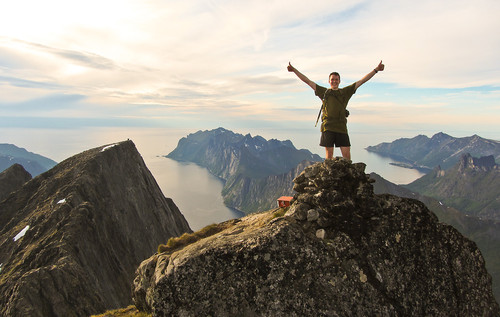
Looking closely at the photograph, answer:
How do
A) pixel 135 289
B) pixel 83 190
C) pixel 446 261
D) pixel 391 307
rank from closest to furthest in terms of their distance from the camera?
pixel 391 307 < pixel 446 261 < pixel 135 289 < pixel 83 190

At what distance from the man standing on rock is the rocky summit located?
1620mm

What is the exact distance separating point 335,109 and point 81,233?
2665 inches

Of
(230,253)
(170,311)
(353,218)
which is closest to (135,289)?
(170,311)

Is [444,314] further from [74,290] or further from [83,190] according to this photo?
[83,190]

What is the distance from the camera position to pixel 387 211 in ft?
43.8

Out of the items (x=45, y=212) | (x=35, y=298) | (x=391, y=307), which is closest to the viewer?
(x=391, y=307)

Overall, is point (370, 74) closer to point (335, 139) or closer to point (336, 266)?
point (335, 139)

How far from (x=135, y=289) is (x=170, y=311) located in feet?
15.2

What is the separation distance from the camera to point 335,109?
15008 mm

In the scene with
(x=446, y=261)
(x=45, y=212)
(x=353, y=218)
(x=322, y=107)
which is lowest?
(x=45, y=212)

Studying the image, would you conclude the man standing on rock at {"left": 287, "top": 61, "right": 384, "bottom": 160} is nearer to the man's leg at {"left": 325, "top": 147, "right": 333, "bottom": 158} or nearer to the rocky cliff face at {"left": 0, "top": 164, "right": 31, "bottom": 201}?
the man's leg at {"left": 325, "top": 147, "right": 333, "bottom": 158}

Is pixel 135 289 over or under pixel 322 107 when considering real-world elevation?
under

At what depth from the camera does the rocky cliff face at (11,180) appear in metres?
104

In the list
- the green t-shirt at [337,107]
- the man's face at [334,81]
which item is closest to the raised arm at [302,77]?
the green t-shirt at [337,107]
